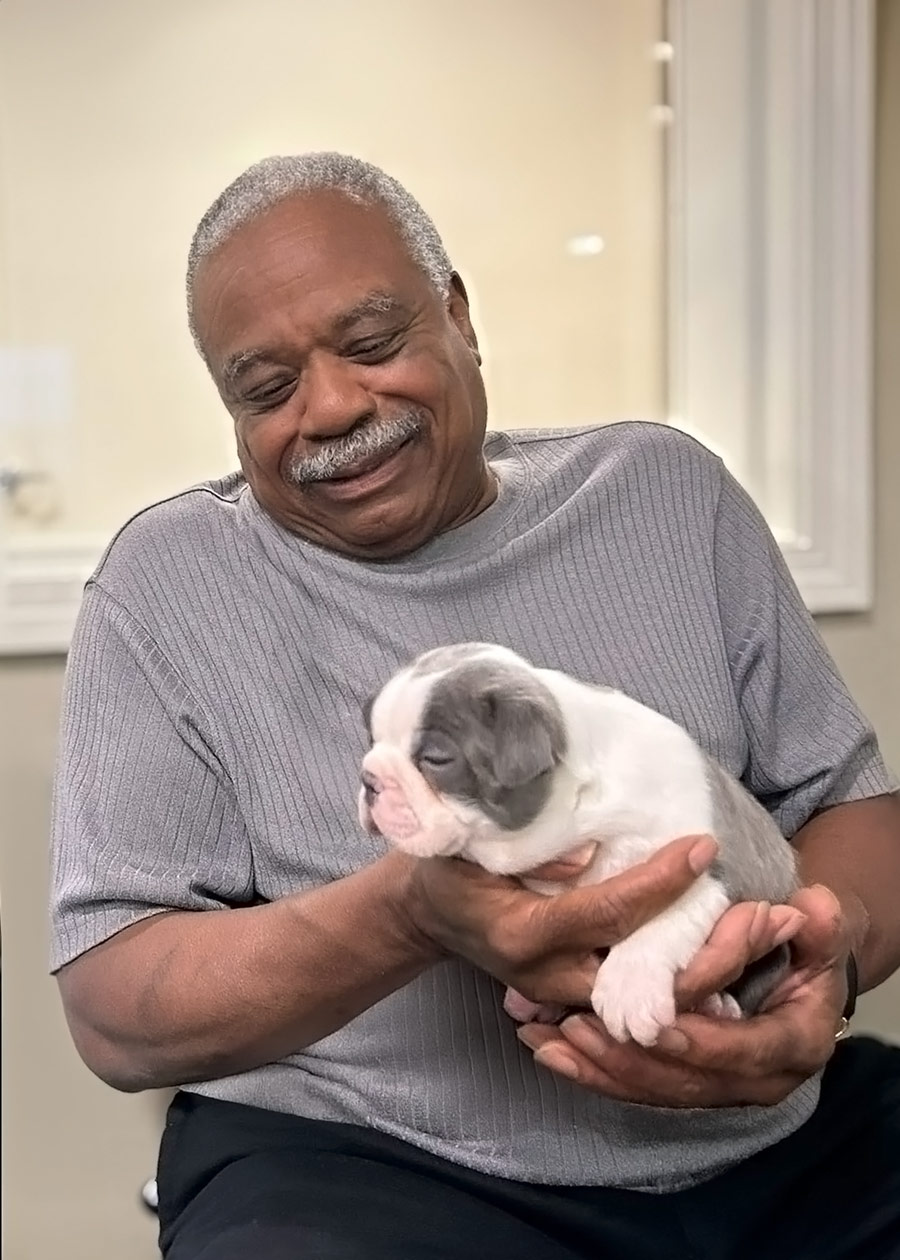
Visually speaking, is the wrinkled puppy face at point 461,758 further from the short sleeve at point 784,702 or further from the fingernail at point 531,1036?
the short sleeve at point 784,702

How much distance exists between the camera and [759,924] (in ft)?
2.82

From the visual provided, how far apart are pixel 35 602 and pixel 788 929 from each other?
1.16 metres

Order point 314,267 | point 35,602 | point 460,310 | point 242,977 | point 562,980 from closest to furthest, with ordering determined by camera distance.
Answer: point 562,980 < point 242,977 < point 314,267 < point 460,310 < point 35,602

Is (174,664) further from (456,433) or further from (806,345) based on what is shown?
(806,345)

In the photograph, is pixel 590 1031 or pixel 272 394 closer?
pixel 590 1031

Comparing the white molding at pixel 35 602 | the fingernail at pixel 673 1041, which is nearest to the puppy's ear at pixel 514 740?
the fingernail at pixel 673 1041

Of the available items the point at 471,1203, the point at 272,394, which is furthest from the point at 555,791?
the point at 272,394

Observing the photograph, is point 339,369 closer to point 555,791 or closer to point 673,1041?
point 555,791

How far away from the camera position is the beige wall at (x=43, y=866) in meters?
1.74

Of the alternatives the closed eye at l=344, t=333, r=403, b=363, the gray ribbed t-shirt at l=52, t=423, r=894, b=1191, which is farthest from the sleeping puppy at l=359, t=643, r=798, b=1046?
the closed eye at l=344, t=333, r=403, b=363

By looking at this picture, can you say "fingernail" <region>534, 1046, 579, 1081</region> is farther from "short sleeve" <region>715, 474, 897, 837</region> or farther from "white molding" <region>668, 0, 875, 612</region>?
"white molding" <region>668, 0, 875, 612</region>

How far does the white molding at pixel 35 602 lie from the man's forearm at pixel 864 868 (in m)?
0.99

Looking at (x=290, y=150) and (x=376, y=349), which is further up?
(x=290, y=150)

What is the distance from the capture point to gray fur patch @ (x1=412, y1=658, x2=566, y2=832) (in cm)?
79
